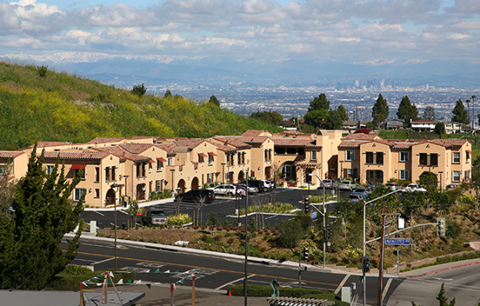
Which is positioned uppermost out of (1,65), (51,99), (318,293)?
(1,65)

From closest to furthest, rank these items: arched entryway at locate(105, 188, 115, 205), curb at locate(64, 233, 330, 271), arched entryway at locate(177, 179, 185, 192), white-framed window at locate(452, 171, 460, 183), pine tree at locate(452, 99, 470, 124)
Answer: curb at locate(64, 233, 330, 271) → arched entryway at locate(105, 188, 115, 205) → arched entryway at locate(177, 179, 185, 192) → white-framed window at locate(452, 171, 460, 183) → pine tree at locate(452, 99, 470, 124)

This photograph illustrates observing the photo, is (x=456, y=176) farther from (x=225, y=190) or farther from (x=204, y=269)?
(x=204, y=269)

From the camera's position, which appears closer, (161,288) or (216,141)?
(161,288)

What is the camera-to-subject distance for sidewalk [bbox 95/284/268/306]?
111 ft

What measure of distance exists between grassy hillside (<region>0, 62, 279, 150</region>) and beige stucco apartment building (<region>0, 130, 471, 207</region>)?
16845 millimetres

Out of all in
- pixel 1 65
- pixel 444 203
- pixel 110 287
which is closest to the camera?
pixel 110 287

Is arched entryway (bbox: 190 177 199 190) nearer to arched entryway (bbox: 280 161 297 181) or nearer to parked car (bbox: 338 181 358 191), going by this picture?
arched entryway (bbox: 280 161 297 181)

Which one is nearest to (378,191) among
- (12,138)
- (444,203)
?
(444,203)

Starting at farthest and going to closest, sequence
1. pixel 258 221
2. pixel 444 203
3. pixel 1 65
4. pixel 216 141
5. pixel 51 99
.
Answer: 1. pixel 1 65
2. pixel 51 99
3. pixel 216 141
4. pixel 444 203
5. pixel 258 221

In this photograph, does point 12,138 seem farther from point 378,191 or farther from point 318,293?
point 318,293

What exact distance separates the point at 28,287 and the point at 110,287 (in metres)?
6.04

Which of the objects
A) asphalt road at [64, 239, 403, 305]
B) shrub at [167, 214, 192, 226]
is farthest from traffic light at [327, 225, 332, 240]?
shrub at [167, 214, 192, 226]

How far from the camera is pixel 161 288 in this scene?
36.6 meters

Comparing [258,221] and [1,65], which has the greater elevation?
[1,65]
